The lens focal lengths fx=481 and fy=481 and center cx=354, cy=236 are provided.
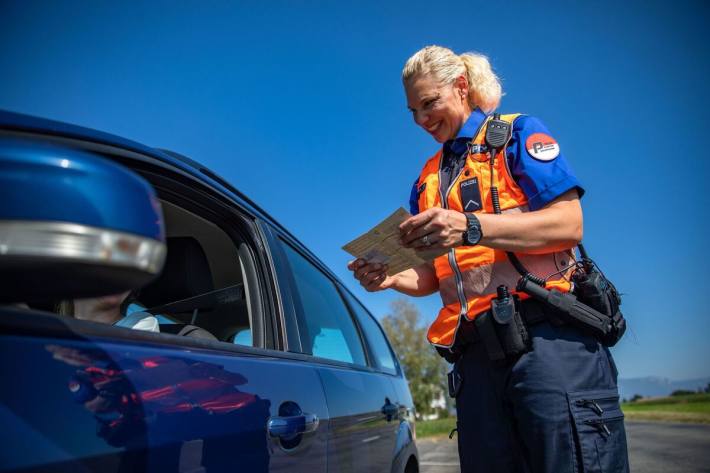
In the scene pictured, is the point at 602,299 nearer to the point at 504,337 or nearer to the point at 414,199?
the point at 504,337

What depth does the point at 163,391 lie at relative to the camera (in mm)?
873

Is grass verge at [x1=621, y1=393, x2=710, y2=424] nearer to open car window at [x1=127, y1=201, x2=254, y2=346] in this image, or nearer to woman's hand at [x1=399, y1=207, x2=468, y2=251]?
woman's hand at [x1=399, y1=207, x2=468, y2=251]

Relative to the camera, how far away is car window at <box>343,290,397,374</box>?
313cm

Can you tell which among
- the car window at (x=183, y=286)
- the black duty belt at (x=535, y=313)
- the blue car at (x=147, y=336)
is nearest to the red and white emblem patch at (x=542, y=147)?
the black duty belt at (x=535, y=313)

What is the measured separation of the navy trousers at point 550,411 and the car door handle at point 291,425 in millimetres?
642

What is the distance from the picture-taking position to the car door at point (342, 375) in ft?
5.41

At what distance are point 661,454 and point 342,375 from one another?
7.15 m

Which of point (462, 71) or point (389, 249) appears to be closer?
point (389, 249)

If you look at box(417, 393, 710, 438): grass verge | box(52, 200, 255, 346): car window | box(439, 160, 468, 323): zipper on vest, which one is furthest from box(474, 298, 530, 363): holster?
box(417, 393, 710, 438): grass verge

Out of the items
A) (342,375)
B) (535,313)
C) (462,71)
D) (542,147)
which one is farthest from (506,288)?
(462,71)

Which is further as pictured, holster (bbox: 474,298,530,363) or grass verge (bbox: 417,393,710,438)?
grass verge (bbox: 417,393,710,438)

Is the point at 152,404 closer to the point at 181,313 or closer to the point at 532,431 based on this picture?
the point at 532,431

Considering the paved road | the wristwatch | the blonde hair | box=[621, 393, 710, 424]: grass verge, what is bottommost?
box=[621, 393, 710, 424]: grass verge

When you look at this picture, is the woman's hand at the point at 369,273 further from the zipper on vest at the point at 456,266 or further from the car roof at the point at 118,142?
the car roof at the point at 118,142
